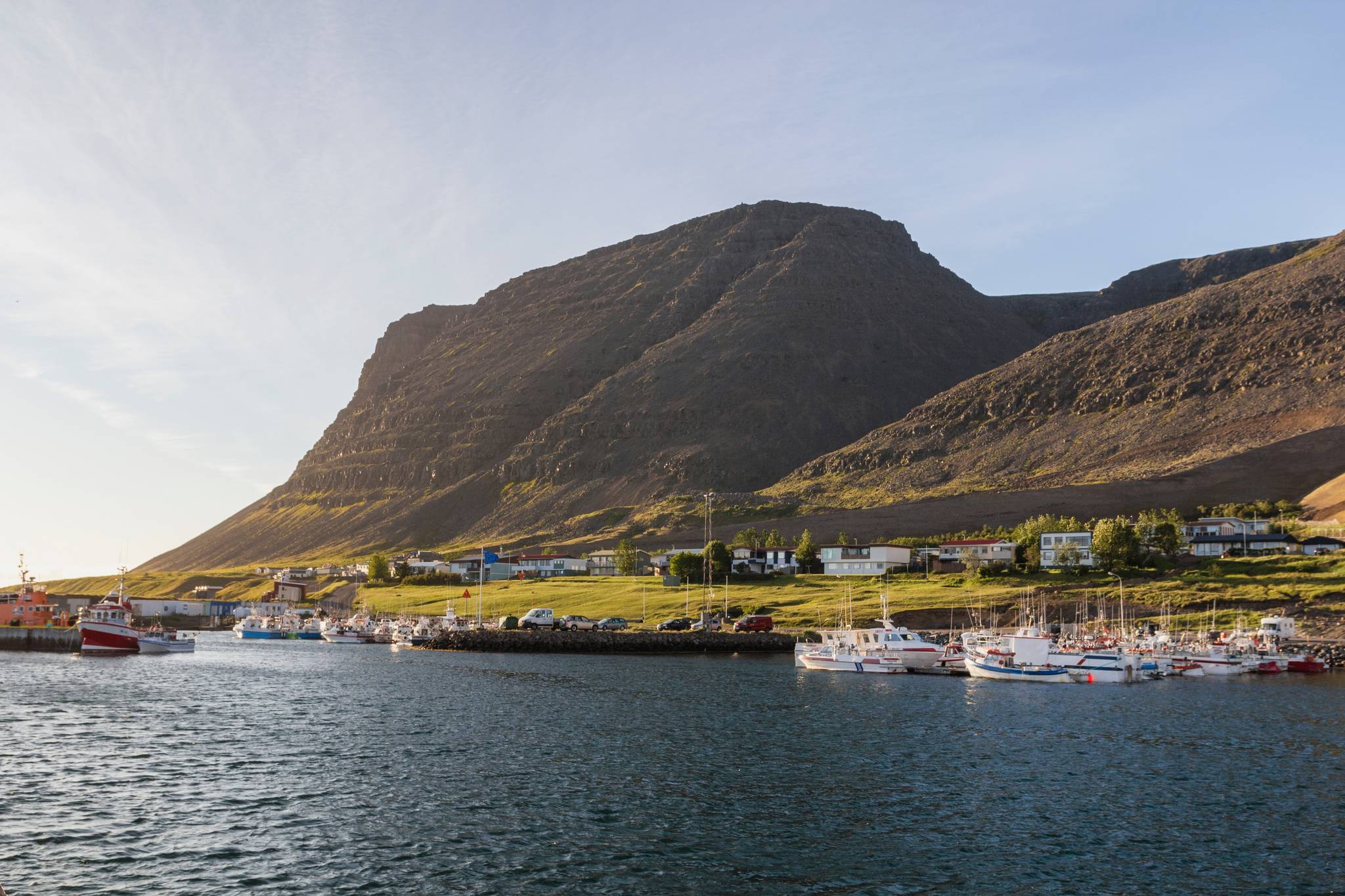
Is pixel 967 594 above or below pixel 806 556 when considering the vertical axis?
below

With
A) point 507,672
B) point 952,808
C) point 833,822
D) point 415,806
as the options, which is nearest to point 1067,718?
point 952,808

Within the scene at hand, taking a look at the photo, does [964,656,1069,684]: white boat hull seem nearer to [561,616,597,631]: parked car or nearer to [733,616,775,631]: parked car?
[733,616,775,631]: parked car

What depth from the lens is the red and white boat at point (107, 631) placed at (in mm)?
118438

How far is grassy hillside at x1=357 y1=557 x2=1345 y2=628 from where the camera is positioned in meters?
124

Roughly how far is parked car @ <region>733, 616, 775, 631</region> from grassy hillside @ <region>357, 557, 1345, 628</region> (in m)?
3.93

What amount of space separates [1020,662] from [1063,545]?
61976mm

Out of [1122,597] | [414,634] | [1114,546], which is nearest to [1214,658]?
[1122,597]

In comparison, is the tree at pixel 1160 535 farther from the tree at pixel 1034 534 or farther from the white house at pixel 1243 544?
the tree at pixel 1034 534

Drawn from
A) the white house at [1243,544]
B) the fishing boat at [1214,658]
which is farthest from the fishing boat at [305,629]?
the white house at [1243,544]

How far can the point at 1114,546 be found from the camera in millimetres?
144000

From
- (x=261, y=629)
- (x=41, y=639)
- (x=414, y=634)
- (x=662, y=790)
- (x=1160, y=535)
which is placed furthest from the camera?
(x=261, y=629)

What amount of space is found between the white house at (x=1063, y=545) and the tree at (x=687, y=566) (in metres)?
52.9

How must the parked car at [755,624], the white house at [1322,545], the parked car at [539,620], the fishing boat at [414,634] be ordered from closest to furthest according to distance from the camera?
the parked car at [755,624] → the parked car at [539,620] → the fishing boat at [414,634] → the white house at [1322,545]

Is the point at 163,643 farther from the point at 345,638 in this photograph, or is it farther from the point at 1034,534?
the point at 1034,534
